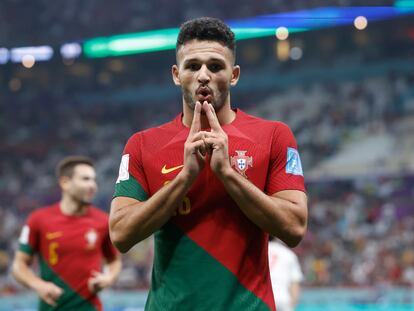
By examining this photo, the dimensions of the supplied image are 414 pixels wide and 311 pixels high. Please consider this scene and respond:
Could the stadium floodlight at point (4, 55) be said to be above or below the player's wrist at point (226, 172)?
above

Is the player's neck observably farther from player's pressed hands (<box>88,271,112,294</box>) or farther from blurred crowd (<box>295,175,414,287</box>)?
blurred crowd (<box>295,175,414,287</box>)

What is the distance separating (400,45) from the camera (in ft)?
Result: 91.0

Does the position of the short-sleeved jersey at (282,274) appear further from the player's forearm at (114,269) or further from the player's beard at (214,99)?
the player's beard at (214,99)

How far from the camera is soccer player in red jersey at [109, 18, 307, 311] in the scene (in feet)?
9.36

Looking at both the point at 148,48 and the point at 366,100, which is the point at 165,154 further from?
the point at 148,48

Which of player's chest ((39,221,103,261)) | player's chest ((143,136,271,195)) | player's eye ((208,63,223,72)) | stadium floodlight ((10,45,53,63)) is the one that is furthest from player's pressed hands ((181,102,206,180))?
stadium floodlight ((10,45,53,63))

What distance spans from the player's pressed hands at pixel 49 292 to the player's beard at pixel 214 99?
392 cm

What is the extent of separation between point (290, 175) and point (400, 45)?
2575 centimetres

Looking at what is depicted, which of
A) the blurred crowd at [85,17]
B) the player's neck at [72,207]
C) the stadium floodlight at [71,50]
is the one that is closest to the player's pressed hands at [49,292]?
the player's neck at [72,207]

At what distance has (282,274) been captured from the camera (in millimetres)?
8305

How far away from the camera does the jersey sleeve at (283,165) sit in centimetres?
303

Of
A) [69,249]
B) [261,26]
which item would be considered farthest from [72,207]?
[261,26]

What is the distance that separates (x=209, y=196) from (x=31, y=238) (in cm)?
434

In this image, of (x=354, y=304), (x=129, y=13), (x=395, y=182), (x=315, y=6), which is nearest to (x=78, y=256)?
(x=354, y=304)
